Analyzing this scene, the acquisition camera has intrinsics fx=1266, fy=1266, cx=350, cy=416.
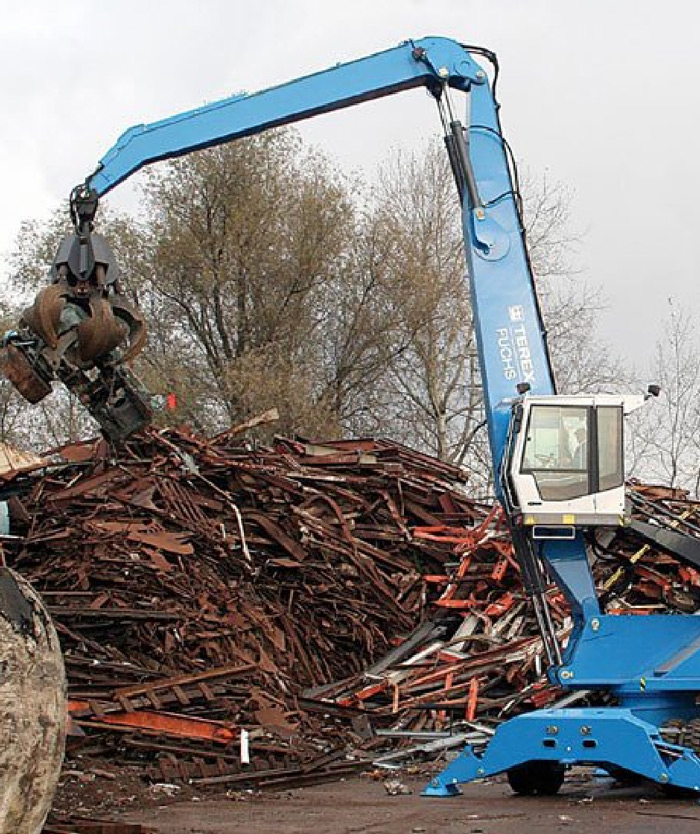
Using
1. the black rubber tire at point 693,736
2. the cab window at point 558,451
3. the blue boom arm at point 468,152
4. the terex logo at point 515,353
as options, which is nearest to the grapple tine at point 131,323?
the blue boom arm at point 468,152

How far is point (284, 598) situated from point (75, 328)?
21.7 feet

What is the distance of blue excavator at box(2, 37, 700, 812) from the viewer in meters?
9.98

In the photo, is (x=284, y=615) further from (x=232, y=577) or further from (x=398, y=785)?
(x=398, y=785)

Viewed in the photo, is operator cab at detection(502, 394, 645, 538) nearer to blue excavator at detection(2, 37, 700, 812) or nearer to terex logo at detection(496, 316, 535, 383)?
blue excavator at detection(2, 37, 700, 812)

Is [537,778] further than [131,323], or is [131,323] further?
[131,323]

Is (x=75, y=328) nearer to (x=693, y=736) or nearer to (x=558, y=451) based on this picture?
(x=558, y=451)

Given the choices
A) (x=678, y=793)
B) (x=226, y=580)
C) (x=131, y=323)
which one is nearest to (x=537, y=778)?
(x=678, y=793)

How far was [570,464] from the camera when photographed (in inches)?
422

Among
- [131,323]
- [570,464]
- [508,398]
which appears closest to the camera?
[131,323]

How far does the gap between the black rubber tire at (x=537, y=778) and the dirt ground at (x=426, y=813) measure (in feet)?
0.42

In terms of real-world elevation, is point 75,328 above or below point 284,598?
above

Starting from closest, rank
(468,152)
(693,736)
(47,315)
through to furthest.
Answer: (47,315), (468,152), (693,736)

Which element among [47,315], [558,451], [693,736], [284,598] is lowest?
[693,736]

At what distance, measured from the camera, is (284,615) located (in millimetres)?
15523
